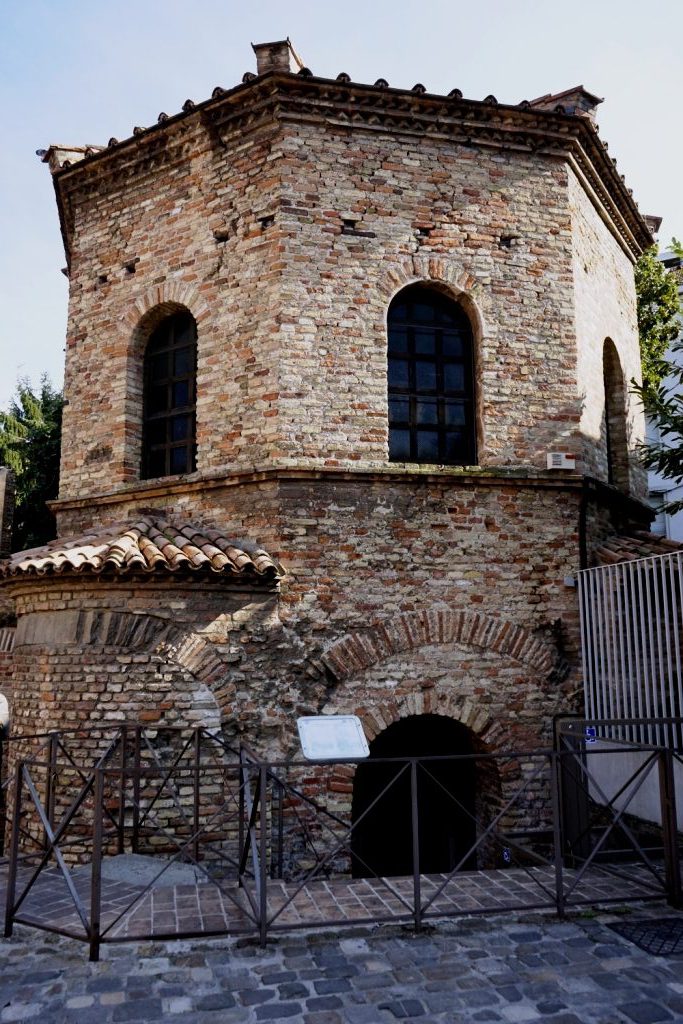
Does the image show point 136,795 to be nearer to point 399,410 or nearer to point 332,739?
point 332,739

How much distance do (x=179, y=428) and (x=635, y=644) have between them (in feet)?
19.1

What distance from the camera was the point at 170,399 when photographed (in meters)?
9.70

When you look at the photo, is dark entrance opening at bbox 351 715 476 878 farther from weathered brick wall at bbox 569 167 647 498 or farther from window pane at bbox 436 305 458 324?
window pane at bbox 436 305 458 324

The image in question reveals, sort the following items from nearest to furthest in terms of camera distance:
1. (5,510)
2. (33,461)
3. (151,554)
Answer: (151,554) → (5,510) → (33,461)

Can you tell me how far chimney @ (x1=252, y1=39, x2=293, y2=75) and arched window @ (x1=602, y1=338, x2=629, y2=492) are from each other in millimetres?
5613

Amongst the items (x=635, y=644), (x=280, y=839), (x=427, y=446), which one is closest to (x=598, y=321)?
(x=427, y=446)

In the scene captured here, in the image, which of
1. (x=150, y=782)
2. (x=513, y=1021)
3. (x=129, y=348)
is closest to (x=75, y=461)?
(x=129, y=348)

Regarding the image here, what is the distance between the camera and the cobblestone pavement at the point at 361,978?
422 cm

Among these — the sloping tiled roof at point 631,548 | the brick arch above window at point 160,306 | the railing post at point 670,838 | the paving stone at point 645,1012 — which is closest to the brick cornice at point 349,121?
the brick arch above window at point 160,306

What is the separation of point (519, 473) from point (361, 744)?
4.12 meters

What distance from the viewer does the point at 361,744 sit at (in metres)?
5.81

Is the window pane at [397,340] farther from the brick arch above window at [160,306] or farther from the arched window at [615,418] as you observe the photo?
the arched window at [615,418]

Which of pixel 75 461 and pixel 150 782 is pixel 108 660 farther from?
pixel 75 461

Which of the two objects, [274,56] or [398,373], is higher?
[274,56]
